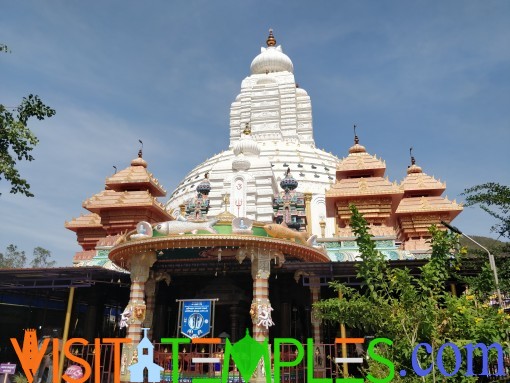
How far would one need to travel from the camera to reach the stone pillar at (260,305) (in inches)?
631

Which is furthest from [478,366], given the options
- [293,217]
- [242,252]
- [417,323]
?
[293,217]

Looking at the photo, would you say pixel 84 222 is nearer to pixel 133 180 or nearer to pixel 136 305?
pixel 133 180

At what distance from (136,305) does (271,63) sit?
154 feet

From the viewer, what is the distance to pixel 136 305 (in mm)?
17078

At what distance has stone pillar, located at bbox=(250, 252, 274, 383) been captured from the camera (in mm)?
16016

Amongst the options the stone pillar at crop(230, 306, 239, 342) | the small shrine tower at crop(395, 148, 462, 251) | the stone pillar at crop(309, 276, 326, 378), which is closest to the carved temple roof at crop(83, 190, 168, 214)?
the stone pillar at crop(230, 306, 239, 342)

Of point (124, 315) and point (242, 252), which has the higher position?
point (242, 252)

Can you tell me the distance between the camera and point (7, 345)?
23.9m

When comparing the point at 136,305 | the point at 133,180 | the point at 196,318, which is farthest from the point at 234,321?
the point at 133,180

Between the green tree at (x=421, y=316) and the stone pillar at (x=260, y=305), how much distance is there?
Answer: 214 inches

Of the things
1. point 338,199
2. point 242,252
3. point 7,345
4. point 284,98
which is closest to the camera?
point 242,252

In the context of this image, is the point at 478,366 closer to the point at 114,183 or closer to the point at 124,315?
the point at 124,315

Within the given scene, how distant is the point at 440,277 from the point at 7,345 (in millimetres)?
22984

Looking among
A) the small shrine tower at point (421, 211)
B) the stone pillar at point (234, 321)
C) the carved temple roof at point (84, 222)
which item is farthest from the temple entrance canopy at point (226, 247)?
the carved temple roof at point (84, 222)
